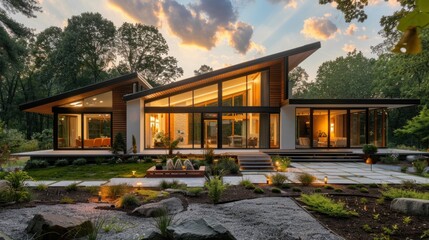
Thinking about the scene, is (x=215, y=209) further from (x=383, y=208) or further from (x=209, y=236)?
(x=383, y=208)

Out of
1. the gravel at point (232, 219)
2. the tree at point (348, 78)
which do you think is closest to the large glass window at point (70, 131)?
the gravel at point (232, 219)

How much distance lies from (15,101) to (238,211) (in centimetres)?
3526

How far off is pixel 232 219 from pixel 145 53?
32418 mm

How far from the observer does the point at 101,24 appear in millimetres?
30859

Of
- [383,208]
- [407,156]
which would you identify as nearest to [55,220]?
[383,208]

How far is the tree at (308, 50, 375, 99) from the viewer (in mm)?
33438

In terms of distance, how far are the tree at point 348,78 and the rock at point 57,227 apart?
114 feet

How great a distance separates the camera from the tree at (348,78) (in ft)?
110

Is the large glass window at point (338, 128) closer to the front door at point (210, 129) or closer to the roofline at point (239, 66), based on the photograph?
the roofline at point (239, 66)

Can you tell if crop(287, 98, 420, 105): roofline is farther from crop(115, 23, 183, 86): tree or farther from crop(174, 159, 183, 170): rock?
crop(115, 23, 183, 86): tree

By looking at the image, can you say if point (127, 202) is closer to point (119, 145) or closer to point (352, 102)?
point (119, 145)

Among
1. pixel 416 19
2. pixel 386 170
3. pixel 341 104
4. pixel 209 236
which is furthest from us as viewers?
pixel 341 104

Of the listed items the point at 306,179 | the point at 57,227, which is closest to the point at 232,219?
the point at 57,227

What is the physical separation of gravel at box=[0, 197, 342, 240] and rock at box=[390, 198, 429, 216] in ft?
6.32
